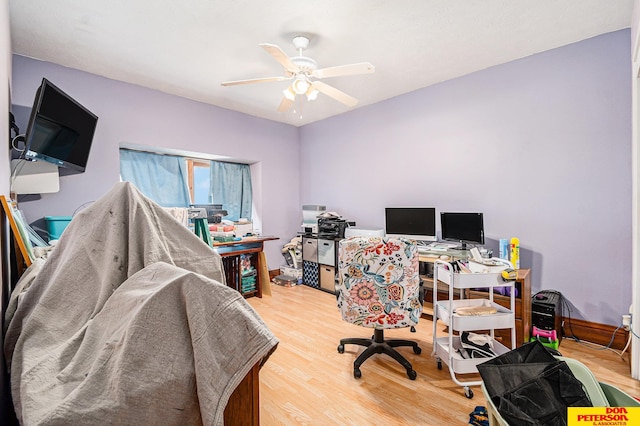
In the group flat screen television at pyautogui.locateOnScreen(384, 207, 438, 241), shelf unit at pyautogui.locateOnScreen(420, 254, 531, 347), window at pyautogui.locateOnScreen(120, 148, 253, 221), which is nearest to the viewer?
shelf unit at pyautogui.locateOnScreen(420, 254, 531, 347)

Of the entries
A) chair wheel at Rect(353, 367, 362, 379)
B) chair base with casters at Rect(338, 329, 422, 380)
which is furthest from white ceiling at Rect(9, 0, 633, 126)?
chair wheel at Rect(353, 367, 362, 379)

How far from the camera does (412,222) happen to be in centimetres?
356

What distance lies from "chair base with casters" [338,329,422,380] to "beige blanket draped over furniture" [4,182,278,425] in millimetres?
1570

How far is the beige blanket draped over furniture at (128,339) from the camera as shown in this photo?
0.68 meters

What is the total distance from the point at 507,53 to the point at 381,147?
1.67 metres

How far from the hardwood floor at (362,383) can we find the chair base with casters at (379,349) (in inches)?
1.9

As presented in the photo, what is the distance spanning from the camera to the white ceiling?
2.12 meters

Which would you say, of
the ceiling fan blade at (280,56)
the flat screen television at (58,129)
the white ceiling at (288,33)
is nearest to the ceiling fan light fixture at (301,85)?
the ceiling fan blade at (280,56)

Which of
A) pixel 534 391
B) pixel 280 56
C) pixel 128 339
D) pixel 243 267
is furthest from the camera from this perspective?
pixel 243 267

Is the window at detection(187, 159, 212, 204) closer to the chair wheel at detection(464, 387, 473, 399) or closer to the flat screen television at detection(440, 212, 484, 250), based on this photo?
the flat screen television at detection(440, 212, 484, 250)

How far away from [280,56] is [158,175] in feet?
8.54

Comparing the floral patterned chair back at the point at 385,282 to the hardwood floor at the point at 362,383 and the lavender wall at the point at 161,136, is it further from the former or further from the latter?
the lavender wall at the point at 161,136

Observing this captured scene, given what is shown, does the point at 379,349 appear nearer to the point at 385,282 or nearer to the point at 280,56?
the point at 385,282

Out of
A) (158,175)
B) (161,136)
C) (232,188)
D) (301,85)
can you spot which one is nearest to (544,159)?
(301,85)
